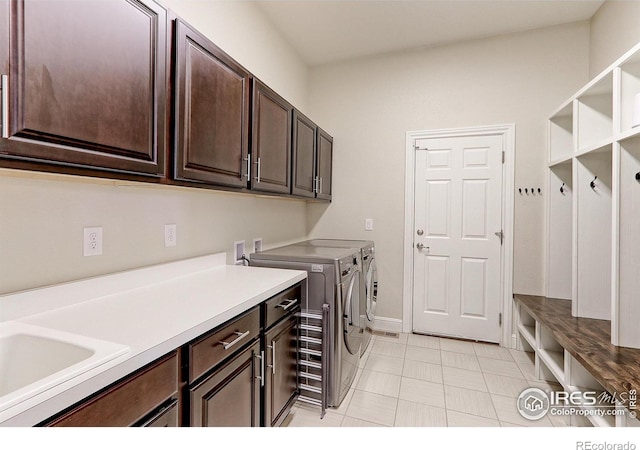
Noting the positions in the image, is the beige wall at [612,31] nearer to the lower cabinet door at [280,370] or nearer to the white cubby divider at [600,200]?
the white cubby divider at [600,200]

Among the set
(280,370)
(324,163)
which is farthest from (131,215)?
(324,163)

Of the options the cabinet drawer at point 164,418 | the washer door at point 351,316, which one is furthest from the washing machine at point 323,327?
the cabinet drawer at point 164,418

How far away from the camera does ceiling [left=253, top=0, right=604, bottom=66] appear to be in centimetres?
246

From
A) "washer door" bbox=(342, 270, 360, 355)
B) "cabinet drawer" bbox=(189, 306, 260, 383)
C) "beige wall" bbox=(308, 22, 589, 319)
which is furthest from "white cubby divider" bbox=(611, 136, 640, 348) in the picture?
"cabinet drawer" bbox=(189, 306, 260, 383)

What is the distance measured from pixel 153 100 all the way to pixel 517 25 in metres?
3.07

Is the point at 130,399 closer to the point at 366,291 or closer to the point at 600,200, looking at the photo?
the point at 366,291

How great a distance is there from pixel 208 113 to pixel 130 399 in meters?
1.17

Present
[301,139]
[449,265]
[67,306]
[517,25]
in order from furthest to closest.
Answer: [449,265], [517,25], [301,139], [67,306]

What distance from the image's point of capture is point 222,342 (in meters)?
1.19

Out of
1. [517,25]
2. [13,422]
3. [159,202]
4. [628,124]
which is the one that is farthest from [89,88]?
[517,25]
